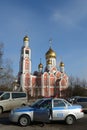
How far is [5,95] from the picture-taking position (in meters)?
23.2

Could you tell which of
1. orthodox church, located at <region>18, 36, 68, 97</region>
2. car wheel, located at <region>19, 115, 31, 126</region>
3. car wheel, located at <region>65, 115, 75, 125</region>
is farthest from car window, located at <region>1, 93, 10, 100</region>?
orthodox church, located at <region>18, 36, 68, 97</region>

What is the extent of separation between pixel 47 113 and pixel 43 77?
273ft

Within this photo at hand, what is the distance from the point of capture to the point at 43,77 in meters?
98.2

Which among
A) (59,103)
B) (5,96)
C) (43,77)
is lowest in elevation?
(59,103)

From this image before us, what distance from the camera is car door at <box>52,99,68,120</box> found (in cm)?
1519

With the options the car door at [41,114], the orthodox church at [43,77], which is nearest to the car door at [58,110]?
the car door at [41,114]

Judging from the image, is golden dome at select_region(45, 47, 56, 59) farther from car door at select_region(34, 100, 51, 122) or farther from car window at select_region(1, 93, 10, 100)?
car door at select_region(34, 100, 51, 122)

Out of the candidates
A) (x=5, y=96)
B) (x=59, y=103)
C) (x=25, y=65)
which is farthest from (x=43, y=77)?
(x=59, y=103)

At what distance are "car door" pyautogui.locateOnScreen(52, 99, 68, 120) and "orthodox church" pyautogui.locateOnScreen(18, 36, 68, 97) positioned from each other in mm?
77703

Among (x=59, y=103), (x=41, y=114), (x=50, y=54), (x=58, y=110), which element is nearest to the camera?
(x=41, y=114)

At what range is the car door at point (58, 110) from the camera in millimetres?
15188

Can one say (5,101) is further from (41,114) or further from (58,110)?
(58,110)

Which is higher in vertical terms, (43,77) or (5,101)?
(43,77)

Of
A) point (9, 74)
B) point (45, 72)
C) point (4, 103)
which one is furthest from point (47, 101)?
point (45, 72)
